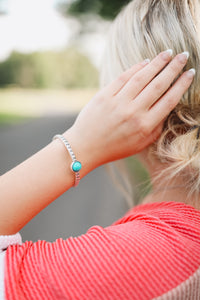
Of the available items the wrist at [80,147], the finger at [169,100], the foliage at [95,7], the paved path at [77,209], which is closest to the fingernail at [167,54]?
the finger at [169,100]

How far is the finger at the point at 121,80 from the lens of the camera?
1427 mm

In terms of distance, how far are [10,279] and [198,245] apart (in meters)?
0.59

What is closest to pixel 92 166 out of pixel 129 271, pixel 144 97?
pixel 144 97

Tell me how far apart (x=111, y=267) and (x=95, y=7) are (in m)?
15.1

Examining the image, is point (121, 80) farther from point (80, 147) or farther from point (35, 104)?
point (35, 104)

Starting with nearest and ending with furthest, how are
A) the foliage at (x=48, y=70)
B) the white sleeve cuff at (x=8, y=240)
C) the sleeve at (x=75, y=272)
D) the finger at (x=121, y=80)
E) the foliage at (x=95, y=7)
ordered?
1. the sleeve at (x=75, y=272)
2. the white sleeve cuff at (x=8, y=240)
3. the finger at (x=121, y=80)
4. the foliage at (x=95, y=7)
5. the foliage at (x=48, y=70)

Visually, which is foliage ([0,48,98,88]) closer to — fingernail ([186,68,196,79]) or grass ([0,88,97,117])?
grass ([0,88,97,117])

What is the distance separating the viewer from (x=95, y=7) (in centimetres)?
1474

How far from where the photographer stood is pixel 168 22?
1.44 m

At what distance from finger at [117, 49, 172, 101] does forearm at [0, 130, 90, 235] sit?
0.36 meters

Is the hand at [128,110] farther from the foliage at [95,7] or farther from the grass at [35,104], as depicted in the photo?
the grass at [35,104]

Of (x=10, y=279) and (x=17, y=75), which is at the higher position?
(x=17, y=75)

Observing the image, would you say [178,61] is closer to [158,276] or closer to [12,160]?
[158,276]

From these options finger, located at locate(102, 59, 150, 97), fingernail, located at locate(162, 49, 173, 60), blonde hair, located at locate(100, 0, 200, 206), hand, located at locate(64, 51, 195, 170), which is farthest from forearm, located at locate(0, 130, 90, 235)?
fingernail, located at locate(162, 49, 173, 60)
